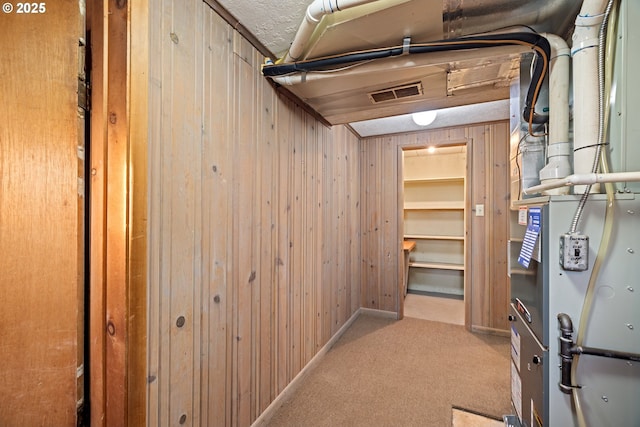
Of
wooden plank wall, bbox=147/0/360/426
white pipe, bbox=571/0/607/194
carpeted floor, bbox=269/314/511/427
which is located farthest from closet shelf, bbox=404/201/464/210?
white pipe, bbox=571/0/607/194

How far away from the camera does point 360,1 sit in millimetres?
976

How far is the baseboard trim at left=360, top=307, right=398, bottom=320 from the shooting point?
3277mm

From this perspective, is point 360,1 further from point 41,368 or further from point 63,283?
point 41,368

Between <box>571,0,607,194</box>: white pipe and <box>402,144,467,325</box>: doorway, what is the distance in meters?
3.04

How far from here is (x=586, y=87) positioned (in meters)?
0.91

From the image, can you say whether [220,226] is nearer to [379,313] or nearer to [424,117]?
[424,117]

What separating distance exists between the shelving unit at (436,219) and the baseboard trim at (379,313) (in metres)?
1.16

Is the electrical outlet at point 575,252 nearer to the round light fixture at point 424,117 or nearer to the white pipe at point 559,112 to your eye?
the white pipe at point 559,112

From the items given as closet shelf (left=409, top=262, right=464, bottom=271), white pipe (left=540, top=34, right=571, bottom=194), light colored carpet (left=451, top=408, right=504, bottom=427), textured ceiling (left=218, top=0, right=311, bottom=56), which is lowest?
light colored carpet (left=451, top=408, right=504, bottom=427)

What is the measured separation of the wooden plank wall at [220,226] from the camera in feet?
3.26

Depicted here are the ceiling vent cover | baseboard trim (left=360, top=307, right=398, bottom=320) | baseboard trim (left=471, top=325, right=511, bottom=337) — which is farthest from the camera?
baseboard trim (left=360, top=307, right=398, bottom=320)

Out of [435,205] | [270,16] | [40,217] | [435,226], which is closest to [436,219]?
[435,226]
